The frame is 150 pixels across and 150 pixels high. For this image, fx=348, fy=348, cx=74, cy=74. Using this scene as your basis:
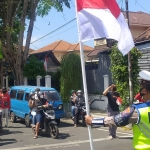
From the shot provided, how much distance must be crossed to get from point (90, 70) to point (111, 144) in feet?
35.9

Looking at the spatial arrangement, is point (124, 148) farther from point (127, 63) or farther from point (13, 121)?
point (13, 121)

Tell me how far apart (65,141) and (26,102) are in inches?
156

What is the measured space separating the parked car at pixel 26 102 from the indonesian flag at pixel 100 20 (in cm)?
904

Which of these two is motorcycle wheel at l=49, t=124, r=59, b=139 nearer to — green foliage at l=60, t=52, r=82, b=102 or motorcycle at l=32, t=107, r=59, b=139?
motorcycle at l=32, t=107, r=59, b=139

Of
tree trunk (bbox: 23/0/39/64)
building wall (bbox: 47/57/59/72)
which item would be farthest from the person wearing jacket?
building wall (bbox: 47/57/59/72)

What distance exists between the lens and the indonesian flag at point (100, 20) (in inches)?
186

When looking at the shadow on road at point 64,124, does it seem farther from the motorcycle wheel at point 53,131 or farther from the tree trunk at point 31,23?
the tree trunk at point 31,23

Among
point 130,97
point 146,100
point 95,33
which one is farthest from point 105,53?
point 146,100

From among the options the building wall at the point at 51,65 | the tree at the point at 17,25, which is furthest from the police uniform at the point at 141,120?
the building wall at the point at 51,65

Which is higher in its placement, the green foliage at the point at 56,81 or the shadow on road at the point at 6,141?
the green foliage at the point at 56,81

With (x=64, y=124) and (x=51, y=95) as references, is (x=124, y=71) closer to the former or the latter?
(x=51, y=95)

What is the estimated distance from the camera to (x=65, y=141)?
10.7 metres

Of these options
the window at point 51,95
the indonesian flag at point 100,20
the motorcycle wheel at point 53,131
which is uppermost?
the indonesian flag at point 100,20

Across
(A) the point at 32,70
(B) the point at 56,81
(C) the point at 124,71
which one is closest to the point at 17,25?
(A) the point at 32,70
